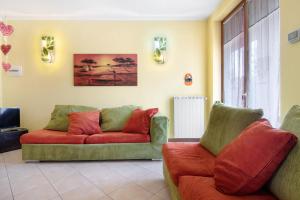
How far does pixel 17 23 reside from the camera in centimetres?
475

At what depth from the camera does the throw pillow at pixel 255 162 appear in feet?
4.36

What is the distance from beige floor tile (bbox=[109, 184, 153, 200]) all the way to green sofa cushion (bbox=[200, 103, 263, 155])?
809mm

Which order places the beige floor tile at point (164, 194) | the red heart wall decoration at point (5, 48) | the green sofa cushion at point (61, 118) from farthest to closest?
1. the red heart wall decoration at point (5, 48)
2. the green sofa cushion at point (61, 118)
3. the beige floor tile at point (164, 194)

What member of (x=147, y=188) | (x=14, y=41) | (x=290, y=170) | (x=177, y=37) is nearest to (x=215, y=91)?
(x=177, y=37)

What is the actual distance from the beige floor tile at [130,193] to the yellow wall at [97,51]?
7.88ft

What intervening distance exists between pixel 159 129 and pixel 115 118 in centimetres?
87

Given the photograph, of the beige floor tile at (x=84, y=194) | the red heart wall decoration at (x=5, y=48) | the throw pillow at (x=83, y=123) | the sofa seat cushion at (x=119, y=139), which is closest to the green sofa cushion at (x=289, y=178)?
the beige floor tile at (x=84, y=194)

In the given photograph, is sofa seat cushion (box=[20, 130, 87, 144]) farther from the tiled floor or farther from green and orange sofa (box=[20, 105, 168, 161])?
the tiled floor

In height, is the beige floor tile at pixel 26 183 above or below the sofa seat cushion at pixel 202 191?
below

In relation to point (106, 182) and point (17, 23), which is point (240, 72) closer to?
point (106, 182)

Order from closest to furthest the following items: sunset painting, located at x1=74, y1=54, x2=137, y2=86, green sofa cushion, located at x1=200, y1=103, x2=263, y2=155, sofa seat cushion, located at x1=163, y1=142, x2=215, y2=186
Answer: sofa seat cushion, located at x1=163, y1=142, x2=215, y2=186
green sofa cushion, located at x1=200, y1=103, x2=263, y2=155
sunset painting, located at x1=74, y1=54, x2=137, y2=86

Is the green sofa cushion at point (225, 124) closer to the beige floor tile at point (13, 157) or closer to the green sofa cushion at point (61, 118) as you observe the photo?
the green sofa cushion at point (61, 118)

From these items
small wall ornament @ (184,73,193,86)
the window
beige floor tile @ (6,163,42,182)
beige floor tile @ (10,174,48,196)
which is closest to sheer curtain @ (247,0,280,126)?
the window

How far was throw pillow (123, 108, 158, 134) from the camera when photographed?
12.2 ft
